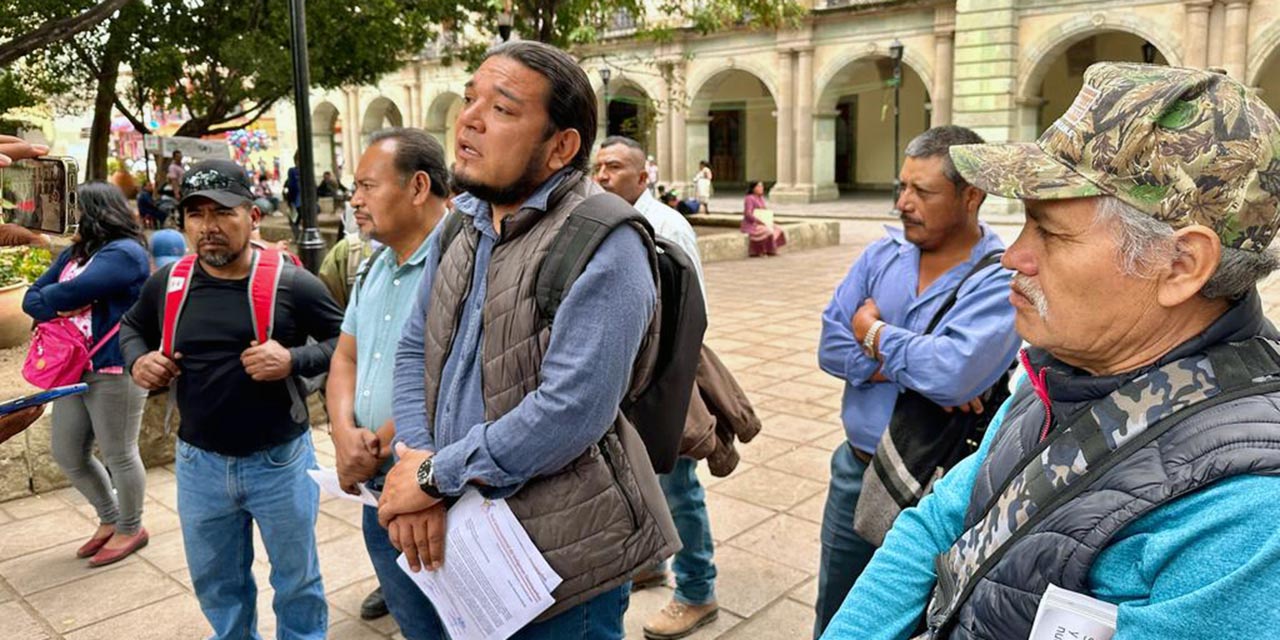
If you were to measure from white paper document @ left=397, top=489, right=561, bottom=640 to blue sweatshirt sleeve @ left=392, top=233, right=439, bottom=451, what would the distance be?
271mm

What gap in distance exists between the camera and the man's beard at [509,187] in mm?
2170

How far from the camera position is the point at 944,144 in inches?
109

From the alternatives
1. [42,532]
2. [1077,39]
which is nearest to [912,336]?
[42,532]

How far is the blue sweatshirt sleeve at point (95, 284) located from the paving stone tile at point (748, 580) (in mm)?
2918

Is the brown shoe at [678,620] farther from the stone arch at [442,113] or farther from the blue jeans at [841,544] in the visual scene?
the stone arch at [442,113]

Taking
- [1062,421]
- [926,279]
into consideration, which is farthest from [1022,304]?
[926,279]

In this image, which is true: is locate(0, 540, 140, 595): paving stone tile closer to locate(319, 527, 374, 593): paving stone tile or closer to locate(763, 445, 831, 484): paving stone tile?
locate(319, 527, 374, 593): paving stone tile

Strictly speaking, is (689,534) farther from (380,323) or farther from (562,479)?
(562,479)

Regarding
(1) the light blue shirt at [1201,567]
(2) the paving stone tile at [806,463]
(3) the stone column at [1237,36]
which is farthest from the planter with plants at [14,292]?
(3) the stone column at [1237,36]

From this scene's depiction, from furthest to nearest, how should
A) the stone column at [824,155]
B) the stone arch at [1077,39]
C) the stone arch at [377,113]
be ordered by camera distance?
the stone arch at [377,113] < the stone column at [824,155] < the stone arch at [1077,39]

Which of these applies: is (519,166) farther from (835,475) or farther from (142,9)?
(142,9)

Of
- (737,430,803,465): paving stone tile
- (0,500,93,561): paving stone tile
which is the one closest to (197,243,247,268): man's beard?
(0,500,93,561): paving stone tile

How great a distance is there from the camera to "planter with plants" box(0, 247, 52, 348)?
7082 mm

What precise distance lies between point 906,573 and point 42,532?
4.68 meters
